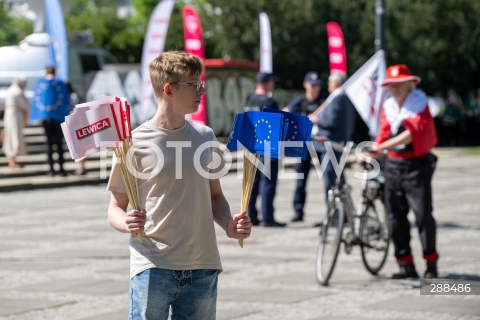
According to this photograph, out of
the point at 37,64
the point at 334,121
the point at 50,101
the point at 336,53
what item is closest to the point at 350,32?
the point at 336,53

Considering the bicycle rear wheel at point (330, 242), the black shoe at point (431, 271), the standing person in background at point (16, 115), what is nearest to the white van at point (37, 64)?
the standing person in background at point (16, 115)

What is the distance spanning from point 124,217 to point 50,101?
12.9 metres

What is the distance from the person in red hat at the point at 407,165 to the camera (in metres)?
7.84

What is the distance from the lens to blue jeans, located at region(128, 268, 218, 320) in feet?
12.3

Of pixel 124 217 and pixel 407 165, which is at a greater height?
pixel 124 217

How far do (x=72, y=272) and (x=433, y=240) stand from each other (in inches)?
128

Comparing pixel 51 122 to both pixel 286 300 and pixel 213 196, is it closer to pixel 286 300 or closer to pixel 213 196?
pixel 286 300

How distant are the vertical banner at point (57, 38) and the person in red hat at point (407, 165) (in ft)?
34.5

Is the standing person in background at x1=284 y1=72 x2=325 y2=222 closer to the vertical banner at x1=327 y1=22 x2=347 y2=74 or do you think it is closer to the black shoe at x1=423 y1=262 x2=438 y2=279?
the black shoe at x1=423 y1=262 x2=438 y2=279

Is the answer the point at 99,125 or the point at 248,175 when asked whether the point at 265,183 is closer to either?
the point at 248,175

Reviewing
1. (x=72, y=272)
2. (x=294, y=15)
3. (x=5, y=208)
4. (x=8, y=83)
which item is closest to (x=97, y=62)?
(x=8, y=83)

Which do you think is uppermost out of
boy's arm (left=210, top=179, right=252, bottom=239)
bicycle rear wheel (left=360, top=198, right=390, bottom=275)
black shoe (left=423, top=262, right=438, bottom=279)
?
boy's arm (left=210, top=179, right=252, bottom=239)

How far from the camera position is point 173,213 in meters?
3.78

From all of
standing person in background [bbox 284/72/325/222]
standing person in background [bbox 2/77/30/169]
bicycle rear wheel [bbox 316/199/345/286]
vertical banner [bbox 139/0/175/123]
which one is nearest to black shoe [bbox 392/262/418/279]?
bicycle rear wheel [bbox 316/199/345/286]
